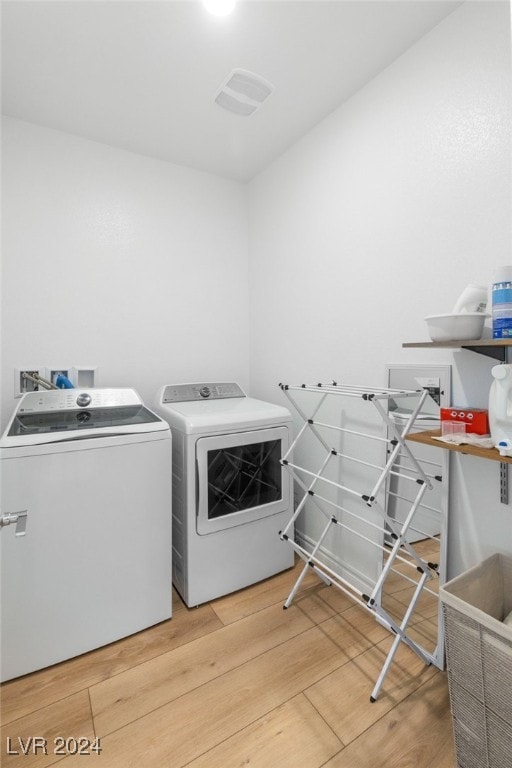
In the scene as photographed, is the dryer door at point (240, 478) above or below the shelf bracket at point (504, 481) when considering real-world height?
below

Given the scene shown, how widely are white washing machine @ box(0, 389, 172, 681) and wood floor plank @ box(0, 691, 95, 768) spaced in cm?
20

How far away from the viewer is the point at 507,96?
1.22 m

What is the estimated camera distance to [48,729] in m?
1.20

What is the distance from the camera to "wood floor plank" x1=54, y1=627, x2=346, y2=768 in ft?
3.68

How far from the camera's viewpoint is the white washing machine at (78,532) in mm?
1362

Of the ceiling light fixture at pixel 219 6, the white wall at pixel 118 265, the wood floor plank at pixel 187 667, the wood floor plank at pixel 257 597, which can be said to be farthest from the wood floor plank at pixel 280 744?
the ceiling light fixture at pixel 219 6

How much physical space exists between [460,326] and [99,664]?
1912mm

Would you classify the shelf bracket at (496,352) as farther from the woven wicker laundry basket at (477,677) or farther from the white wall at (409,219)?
the woven wicker laundry basket at (477,677)

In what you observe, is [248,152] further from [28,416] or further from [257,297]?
Result: [28,416]

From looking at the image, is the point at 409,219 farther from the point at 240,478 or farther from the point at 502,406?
the point at 240,478

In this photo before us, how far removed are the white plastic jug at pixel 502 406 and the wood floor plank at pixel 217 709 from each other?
44.1 inches

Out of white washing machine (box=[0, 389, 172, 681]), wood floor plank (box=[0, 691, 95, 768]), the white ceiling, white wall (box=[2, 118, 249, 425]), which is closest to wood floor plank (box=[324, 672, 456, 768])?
wood floor plank (box=[0, 691, 95, 768])

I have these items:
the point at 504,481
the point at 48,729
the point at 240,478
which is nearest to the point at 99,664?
the point at 48,729

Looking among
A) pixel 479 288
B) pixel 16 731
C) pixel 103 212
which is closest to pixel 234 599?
pixel 16 731
